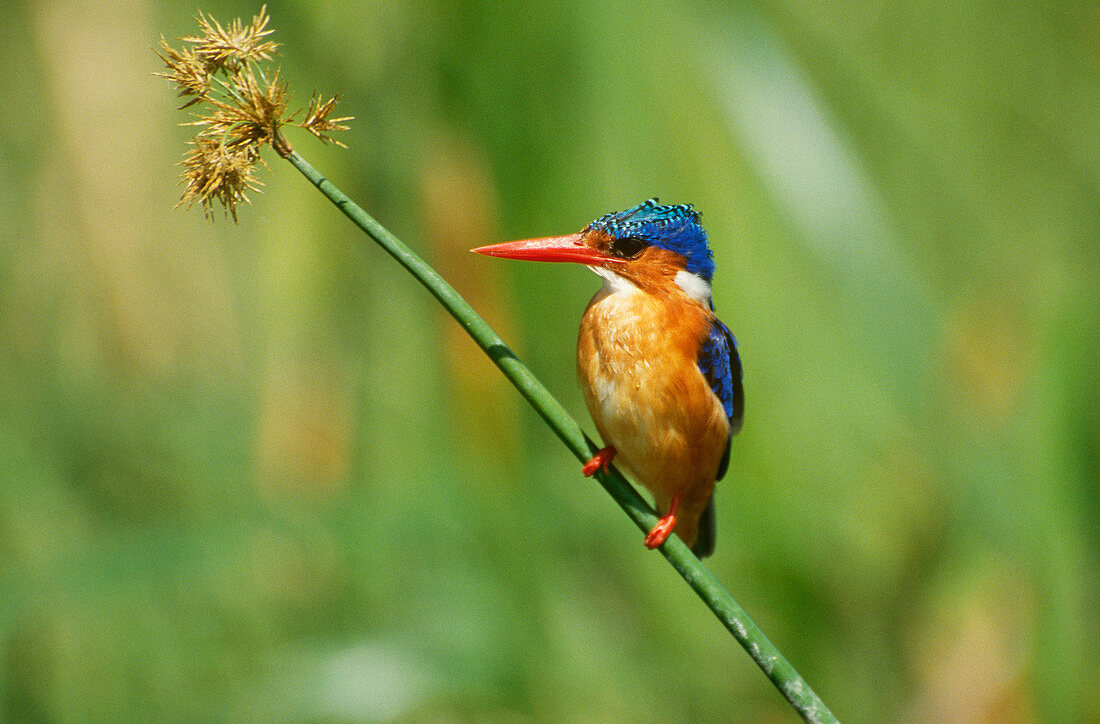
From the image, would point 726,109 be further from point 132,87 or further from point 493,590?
point 132,87

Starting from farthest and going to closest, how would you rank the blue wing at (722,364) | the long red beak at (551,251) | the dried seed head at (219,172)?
1. the blue wing at (722,364)
2. the long red beak at (551,251)
3. the dried seed head at (219,172)

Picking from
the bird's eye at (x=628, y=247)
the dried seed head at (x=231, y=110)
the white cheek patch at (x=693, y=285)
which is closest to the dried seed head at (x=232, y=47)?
the dried seed head at (x=231, y=110)

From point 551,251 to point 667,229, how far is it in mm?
320

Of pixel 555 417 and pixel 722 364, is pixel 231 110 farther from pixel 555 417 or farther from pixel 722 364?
pixel 722 364

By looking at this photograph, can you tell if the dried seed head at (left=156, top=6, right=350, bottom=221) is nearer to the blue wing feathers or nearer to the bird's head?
the bird's head

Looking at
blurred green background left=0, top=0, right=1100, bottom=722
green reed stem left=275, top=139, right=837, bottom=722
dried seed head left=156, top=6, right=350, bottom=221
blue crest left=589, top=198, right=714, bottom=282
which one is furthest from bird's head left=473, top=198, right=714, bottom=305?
dried seed head left=156, top=6, right=350, bottom=221

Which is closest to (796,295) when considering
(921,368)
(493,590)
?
(921,368)

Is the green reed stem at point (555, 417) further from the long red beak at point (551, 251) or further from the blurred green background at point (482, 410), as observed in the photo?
the blurred green background at point (482, 410)

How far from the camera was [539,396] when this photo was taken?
0.97 metres

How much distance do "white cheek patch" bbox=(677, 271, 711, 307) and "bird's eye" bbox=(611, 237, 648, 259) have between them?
A: 0.09m

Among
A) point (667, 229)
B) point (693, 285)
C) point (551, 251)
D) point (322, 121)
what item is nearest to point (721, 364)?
point (693, 285)

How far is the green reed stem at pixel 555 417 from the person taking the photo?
35.2 inches

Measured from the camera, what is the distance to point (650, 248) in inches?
60.1

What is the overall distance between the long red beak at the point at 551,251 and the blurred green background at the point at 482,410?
38 cm
